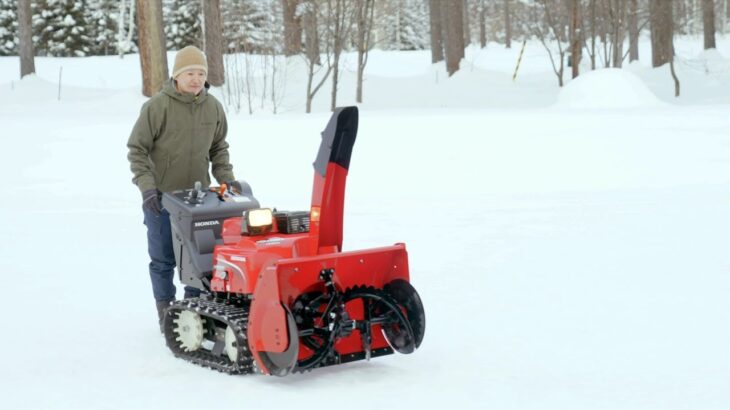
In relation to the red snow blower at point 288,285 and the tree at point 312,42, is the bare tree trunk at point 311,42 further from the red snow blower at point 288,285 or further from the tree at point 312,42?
the red snow blower at point 288,285

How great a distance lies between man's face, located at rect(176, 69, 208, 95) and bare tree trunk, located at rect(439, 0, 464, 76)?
30.9m

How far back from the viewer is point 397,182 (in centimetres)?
1545

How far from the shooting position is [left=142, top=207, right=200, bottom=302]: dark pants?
662 cm

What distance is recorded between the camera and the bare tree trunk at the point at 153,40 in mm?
22247

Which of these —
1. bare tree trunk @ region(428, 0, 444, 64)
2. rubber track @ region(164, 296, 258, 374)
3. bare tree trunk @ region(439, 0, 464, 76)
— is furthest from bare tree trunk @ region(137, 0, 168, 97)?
bare tree trunk @ region(428, 0, 444, 64)

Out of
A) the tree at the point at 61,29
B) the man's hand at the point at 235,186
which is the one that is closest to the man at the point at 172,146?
the man's hand at the point at 235,186

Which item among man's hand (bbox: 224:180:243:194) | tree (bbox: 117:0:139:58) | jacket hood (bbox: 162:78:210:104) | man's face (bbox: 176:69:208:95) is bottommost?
man's hand (bbox: 224:180:243:194)

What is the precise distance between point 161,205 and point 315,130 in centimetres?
1234

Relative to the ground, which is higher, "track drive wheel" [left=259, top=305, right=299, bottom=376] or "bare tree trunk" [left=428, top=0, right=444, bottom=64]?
"bare tree trunk" [left=428, top=0, right=444, bottom=64]

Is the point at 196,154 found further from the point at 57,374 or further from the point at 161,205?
the point at 57,374

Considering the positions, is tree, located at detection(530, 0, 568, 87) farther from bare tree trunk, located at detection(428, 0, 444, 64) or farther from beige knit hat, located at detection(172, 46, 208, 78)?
beige knit hat, located at detection(172, 46, 208, 78)

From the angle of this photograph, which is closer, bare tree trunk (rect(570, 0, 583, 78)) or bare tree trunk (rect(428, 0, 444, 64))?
bare tree trunk (rect(570, 0, 583, 78))

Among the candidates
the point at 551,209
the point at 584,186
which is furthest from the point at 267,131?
the point at 551,209

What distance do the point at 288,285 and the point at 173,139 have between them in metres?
Result: 1.52
